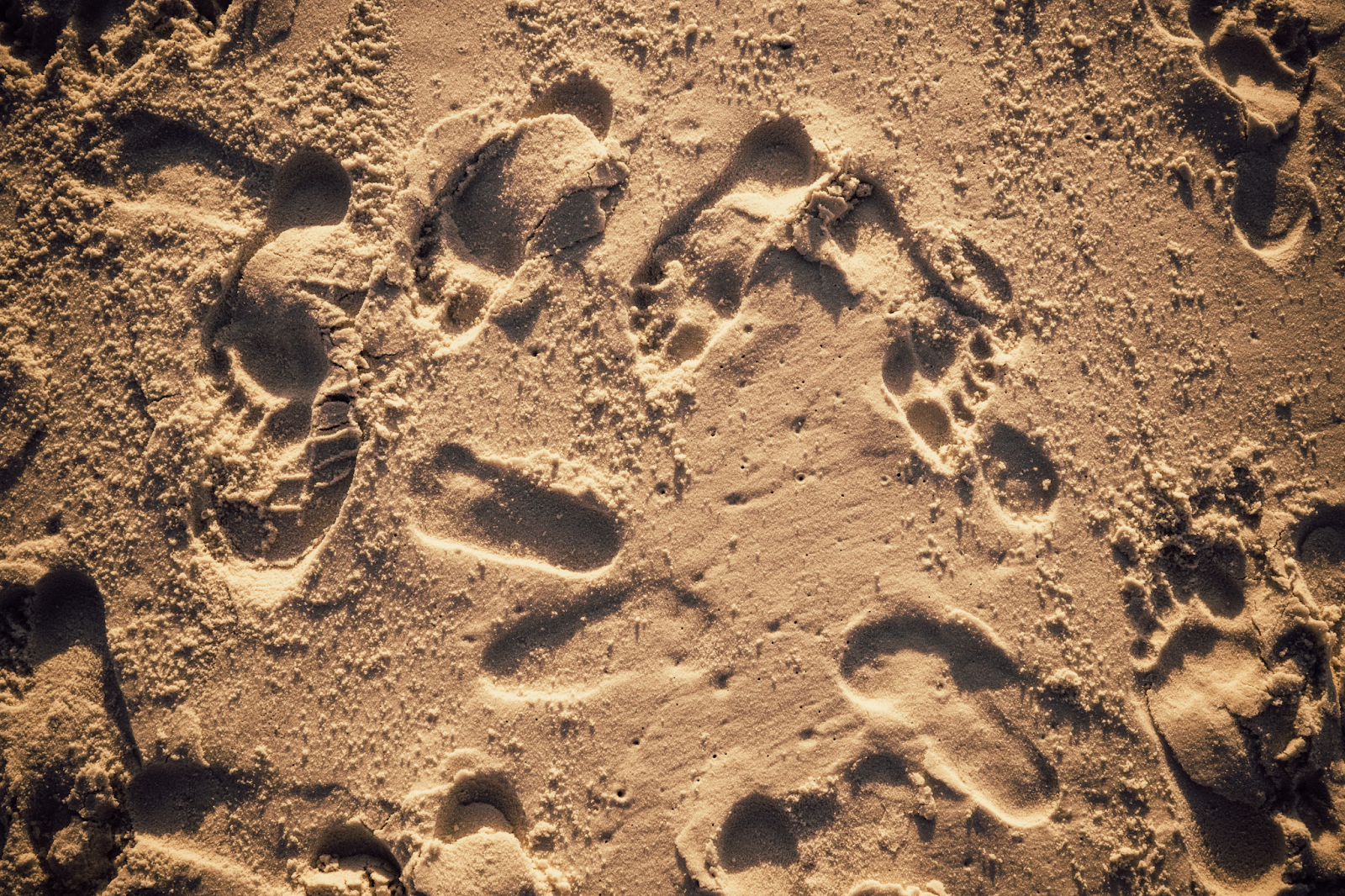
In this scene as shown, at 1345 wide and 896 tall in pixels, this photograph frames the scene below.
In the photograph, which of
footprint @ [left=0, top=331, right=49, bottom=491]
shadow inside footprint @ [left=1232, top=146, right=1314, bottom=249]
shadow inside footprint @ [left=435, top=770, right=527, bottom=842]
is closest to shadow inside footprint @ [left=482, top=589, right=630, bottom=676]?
shadow inside footprint @ [left=435, top=770, right=527, bottom=842]

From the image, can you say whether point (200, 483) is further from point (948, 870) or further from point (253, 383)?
point (948, 870)

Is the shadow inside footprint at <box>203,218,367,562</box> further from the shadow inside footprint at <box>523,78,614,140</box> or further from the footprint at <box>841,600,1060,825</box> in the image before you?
the footprint at <box>841,600,1060,825</box>

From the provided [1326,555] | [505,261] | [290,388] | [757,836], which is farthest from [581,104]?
[1326,555]

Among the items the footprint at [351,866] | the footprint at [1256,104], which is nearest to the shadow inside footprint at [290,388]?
the footprint at [351,866]

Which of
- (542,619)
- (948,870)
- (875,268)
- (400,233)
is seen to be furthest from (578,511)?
(948,870)

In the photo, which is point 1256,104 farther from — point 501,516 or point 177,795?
point 177,795
